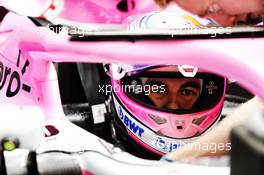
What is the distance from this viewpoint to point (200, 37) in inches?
21.3

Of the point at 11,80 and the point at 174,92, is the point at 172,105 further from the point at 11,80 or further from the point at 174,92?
the point at 11,80

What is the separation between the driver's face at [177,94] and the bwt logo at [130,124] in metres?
0.06

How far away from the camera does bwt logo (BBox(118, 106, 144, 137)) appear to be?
0.88m

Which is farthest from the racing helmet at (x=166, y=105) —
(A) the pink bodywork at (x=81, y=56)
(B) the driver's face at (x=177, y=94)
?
(A) the pink bodywork at (x=81, y=56)

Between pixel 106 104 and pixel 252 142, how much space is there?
62cm

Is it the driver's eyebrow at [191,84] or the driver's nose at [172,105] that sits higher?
the driver's eyebrow at [191,84]

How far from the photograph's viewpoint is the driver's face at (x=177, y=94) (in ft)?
2.72

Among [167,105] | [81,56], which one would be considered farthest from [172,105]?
[81,56]

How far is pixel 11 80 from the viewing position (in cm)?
88

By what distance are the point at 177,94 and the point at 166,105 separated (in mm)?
29

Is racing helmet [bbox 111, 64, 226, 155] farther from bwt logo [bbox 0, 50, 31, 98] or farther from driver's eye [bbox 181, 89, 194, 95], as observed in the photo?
bwt logo [bbox 0, 50, 31, 98]

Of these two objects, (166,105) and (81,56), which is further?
(166,105)

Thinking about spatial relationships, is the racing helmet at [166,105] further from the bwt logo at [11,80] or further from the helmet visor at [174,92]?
A: the bwt logo at [11,80]
